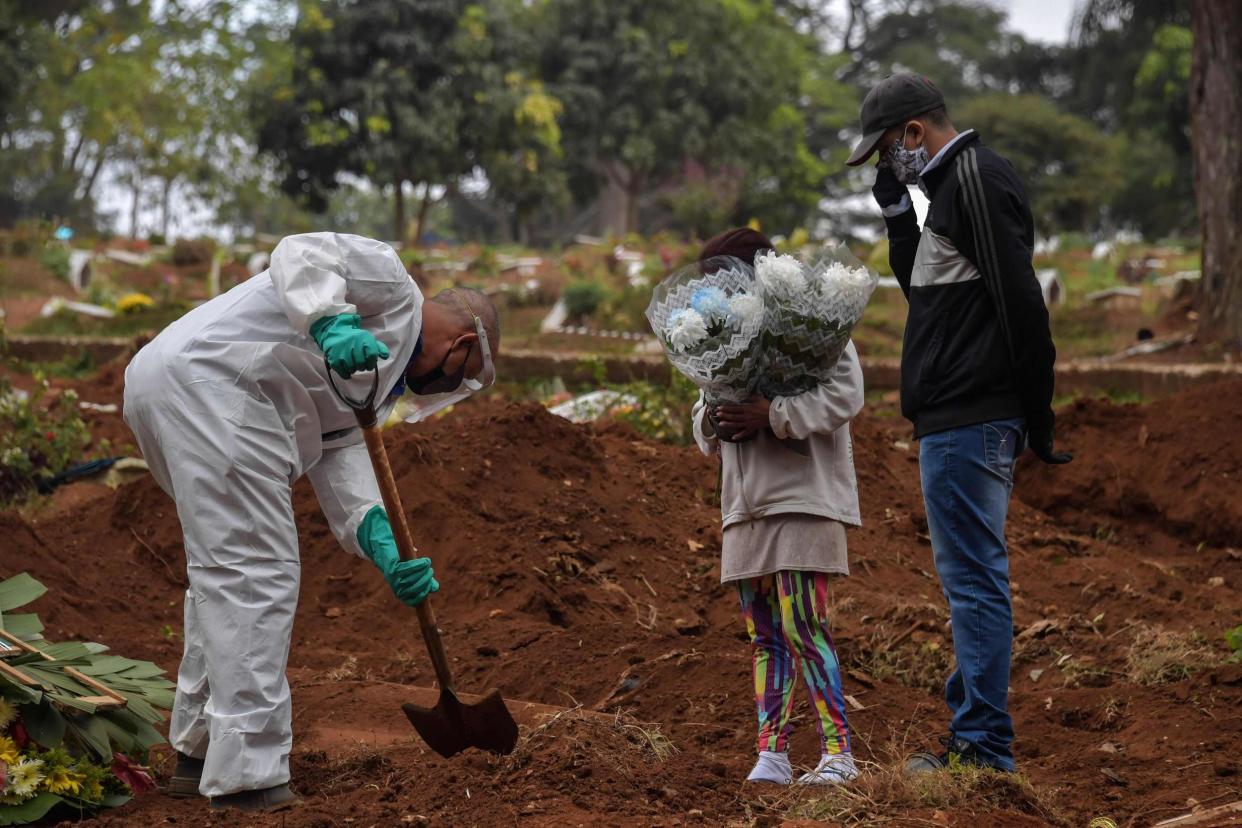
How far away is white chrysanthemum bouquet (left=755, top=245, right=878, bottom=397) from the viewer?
3654mm

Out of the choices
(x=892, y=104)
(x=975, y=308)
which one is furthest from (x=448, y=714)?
(x=892, y=104)

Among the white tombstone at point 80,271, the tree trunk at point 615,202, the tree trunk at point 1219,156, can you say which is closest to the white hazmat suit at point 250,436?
the tree trunk at point 1219,156

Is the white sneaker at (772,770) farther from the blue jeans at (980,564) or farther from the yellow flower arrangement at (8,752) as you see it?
the yellow flower arrangement at (8,752)

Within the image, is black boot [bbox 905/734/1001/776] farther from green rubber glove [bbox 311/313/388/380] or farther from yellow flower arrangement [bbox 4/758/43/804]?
yellow flower arrangement [bbox 4/758/43/804]

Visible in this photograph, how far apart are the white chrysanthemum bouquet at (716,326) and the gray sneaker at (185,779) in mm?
1693

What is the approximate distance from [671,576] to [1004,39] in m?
45.8

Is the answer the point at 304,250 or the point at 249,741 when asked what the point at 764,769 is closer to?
the point at 249,741

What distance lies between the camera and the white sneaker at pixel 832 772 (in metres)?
3.60

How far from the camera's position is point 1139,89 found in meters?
33.5

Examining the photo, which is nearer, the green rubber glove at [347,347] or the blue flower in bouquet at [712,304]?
the green rubber glove at [347,347]

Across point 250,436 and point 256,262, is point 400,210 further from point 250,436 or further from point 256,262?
point 250,436

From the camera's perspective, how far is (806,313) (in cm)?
364

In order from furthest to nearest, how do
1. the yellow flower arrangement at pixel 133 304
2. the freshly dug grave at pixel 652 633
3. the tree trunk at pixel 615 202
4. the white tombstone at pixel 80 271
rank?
the tree trunk at pixel 615 202
the white tombstone at pixel 80 271
the yellow flower arrangement at pixel 133 304
the freshly dug grave at pixel 652 633

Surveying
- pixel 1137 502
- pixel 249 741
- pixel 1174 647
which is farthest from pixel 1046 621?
pixel 249 741
